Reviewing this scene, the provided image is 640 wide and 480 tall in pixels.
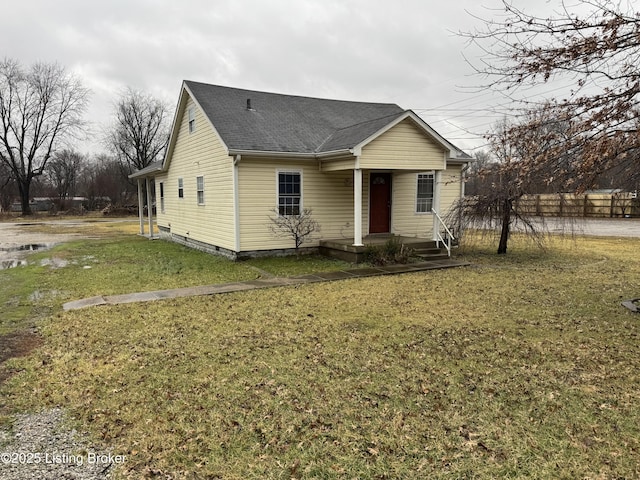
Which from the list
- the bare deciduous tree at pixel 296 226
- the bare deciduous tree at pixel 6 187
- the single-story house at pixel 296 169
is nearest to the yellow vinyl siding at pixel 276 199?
the single-story house at pixel 296 169

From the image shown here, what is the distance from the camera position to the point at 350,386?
404cm

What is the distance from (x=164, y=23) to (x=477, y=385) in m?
16.7

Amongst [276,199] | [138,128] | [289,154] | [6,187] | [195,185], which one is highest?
[138,128]

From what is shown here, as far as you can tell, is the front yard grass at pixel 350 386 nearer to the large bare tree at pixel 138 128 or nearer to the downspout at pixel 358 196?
the downspout at pixel 358 196

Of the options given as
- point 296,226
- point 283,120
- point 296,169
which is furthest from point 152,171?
point 296,226

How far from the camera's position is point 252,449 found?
305cm

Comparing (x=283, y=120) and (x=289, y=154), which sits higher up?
(x=283, y=120)

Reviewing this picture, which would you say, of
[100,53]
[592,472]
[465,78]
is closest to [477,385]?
[592,472]

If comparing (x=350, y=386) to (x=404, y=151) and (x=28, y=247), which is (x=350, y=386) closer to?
(x=404, y=151)

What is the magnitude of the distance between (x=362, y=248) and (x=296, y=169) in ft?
10.5

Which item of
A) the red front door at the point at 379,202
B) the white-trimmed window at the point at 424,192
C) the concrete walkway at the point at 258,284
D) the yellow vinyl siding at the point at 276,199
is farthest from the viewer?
the white-trimmed window at the point at 424,192

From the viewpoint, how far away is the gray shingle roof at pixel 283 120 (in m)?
11.5

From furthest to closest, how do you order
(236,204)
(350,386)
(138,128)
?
(138,128)
(236,204)
(350,386)

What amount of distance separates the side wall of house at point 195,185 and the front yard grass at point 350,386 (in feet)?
17.0
